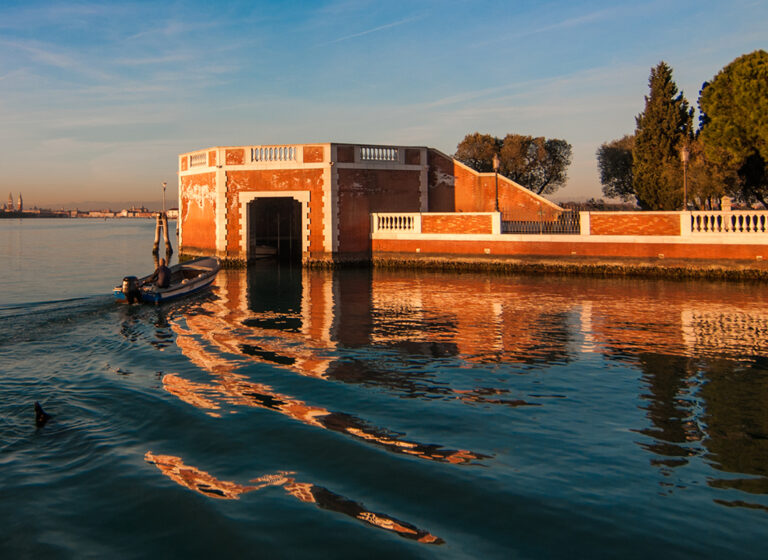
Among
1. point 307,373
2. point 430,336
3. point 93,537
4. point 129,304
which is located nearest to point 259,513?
point 93,537

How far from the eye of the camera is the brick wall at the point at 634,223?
974 inches

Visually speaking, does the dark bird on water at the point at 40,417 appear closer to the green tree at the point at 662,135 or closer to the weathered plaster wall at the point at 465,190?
the weathered plaster wall at the point at 465,190

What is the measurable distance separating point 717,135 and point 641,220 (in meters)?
11.5

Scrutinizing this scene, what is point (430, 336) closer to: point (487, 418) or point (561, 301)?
point (487, 418)

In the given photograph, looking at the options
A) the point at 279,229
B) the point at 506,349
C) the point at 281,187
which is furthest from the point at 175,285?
the point at 279,229

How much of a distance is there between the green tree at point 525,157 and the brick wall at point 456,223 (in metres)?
26.0

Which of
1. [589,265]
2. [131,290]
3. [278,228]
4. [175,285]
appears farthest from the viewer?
[278,228]

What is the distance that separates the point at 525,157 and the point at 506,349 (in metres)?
45.4

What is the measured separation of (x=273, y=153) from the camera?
31.3 m

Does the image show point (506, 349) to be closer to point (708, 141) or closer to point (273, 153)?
point (273, 153)

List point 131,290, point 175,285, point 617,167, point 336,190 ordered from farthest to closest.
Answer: point 617,167 < point 336,190 < point 175,285 < point 131,290

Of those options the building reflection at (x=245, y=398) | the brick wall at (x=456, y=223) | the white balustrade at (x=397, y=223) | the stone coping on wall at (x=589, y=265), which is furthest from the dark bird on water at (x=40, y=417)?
the white balustrade at (x=397, y=223)

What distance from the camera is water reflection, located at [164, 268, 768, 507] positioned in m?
7.41

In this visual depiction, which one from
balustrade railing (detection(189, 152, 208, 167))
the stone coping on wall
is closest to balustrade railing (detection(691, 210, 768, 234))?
the stone coping on wall
